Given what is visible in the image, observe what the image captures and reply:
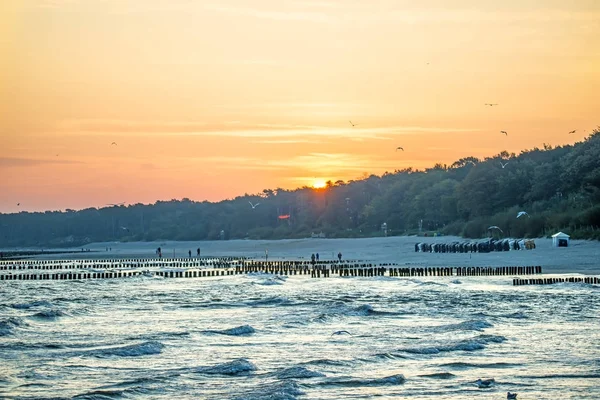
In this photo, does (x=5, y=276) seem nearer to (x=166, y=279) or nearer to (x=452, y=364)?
(x=166, y=279)

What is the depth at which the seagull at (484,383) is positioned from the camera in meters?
18.3

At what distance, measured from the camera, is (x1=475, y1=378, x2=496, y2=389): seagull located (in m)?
18.3

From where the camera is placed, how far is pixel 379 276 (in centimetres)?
5838

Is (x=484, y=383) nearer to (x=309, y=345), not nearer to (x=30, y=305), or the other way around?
(x=309, y=345)

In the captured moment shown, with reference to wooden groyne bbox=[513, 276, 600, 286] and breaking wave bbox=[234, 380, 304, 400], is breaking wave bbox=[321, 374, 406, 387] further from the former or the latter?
wooden groyne bbox=[513, 276, 600, 286]

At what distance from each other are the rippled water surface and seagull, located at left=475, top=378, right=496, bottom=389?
139 millimetres

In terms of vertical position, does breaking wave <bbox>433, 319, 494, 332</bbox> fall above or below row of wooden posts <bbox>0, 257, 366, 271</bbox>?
below

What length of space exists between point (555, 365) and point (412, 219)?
121681 mm

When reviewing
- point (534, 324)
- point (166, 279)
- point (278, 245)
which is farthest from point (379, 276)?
point (278, 245)

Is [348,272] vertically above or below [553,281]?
below

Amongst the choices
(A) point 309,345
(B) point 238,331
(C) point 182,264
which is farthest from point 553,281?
(C) point 182,264

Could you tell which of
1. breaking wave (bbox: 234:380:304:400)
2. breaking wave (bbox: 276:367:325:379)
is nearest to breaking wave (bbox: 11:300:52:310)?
breaking wave (bbox: 276:367:325:379)

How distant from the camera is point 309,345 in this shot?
2514 centimetres

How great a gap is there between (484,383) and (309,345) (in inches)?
301
